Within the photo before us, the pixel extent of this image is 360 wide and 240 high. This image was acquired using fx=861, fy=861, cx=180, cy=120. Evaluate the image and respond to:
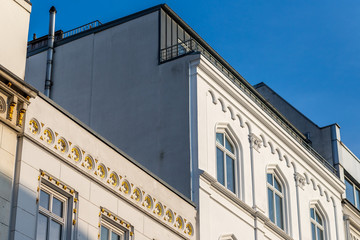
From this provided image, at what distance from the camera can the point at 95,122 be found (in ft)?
103

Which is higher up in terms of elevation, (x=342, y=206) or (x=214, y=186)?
(x=342, y=206)

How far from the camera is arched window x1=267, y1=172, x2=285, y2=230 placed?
33000 millimetres

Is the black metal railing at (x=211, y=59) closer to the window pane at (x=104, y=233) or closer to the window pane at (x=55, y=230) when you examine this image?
the window pane at (x=104, y=233)

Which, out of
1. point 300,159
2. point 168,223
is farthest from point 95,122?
point 300,159

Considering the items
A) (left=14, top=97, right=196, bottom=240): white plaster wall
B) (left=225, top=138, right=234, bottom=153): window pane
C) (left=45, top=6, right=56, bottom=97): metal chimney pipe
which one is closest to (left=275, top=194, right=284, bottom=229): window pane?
(left=225, top=138, right=234, bottom=153): window pane

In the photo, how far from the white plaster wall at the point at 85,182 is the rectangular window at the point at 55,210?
23cm

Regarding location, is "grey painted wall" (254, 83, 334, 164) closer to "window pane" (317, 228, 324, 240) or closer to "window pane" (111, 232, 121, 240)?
"window pane" (317, 228, 324, 240)

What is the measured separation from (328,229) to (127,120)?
11.9 metres

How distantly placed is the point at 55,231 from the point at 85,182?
1917mm

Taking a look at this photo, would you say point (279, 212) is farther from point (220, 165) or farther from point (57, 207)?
point (57, 207)

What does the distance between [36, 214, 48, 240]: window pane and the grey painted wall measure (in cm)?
2369

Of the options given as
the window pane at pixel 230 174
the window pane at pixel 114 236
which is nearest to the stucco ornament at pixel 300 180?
the window pane at pixel 230 174

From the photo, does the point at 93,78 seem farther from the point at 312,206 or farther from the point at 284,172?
the point at 312,206

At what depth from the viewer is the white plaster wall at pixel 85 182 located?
66.5 ft
